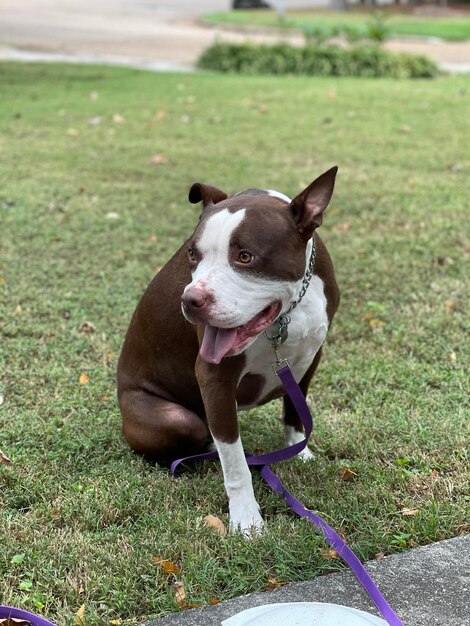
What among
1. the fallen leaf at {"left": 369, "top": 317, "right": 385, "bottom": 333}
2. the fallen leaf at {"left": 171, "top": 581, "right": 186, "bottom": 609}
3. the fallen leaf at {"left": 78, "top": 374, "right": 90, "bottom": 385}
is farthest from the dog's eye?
the fallen leaf at {"left": 369, "top": 317, "right": 385, "bottom": 333}

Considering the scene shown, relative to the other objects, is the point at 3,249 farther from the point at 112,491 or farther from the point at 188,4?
the point at 188,4

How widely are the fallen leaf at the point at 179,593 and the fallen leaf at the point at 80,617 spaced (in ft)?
0.96

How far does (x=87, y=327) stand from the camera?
16.4 feet

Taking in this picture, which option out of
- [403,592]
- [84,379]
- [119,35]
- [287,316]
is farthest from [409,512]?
[119,35]

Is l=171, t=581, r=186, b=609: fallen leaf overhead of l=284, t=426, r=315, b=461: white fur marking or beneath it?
overhead

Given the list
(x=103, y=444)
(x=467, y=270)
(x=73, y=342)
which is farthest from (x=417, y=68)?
(x=103, y=444)

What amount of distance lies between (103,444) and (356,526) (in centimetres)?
126

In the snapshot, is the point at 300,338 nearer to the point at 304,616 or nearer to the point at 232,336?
the point at 232,336

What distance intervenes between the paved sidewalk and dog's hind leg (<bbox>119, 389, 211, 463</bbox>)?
908 millimetres

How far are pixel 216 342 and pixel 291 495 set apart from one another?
812 millimetres

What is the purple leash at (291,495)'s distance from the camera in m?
2.64

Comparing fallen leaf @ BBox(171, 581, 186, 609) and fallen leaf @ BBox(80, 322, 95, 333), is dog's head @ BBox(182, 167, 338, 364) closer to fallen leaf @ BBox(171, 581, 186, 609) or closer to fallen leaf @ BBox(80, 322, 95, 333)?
fallen leaf @ BBox(171, 581, 186, 609)

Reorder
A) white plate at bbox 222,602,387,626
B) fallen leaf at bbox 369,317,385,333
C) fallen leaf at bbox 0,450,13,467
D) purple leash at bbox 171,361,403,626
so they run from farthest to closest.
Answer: fallen leaf at bbox 369,317,385,333 → fallen leaf at bbox 0,450,13,467 → purple leash at bbox 171,361,403,626 → white plate at bbox 222,602,387,626

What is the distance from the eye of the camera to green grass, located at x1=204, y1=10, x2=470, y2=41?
2362 cm
